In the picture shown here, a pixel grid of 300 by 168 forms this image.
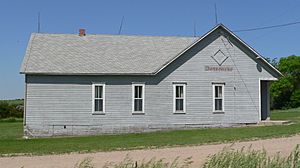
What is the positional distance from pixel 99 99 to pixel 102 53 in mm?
3804

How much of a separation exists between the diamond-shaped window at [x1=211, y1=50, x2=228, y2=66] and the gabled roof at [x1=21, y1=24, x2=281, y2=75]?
4.33 ft

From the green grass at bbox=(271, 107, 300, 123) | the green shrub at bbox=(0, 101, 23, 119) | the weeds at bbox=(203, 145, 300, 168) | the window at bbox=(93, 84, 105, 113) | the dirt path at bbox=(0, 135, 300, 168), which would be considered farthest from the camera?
the green shrub at bbox=(0, 101, 23, 119)

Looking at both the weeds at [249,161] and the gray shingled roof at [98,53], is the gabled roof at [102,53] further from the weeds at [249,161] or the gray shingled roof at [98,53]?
the weeds at [249,161]

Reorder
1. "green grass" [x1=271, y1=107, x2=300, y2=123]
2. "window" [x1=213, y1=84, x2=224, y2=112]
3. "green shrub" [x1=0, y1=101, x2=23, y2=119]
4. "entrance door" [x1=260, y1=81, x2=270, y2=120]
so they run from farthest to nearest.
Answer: "green shrub" [x1=0, y1=101, x2=23, y2=119], "green grass" [x1=271, y1=107, x2=300, y2=123], "entrance door" [x1=260, y1=81, x2=270, y2=120], "window" [x1=213, y1=84, x2=224, y2=112]

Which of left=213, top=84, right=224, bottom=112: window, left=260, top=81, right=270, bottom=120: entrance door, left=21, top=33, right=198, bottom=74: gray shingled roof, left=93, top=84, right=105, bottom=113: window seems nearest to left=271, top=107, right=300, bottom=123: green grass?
left=260, top=81, right=270, bottom=120: entrance door

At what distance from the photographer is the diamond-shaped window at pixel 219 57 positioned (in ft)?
103

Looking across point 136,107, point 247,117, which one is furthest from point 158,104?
point 247,117

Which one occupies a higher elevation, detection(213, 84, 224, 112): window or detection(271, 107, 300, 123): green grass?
detection(213, 84, 224, 112): window

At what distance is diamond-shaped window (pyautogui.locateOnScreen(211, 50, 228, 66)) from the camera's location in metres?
31.3

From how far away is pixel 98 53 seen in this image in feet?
104

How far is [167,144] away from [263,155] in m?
13.2

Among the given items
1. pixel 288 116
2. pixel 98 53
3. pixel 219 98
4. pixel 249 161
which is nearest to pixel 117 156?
pixel 249 161

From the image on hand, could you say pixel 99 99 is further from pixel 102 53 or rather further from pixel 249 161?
pixel 249 161

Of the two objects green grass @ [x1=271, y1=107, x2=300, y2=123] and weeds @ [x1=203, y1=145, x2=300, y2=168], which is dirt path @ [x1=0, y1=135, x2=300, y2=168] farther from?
green grass @ [x1=271, y1=107, x2=300, y2=123]
